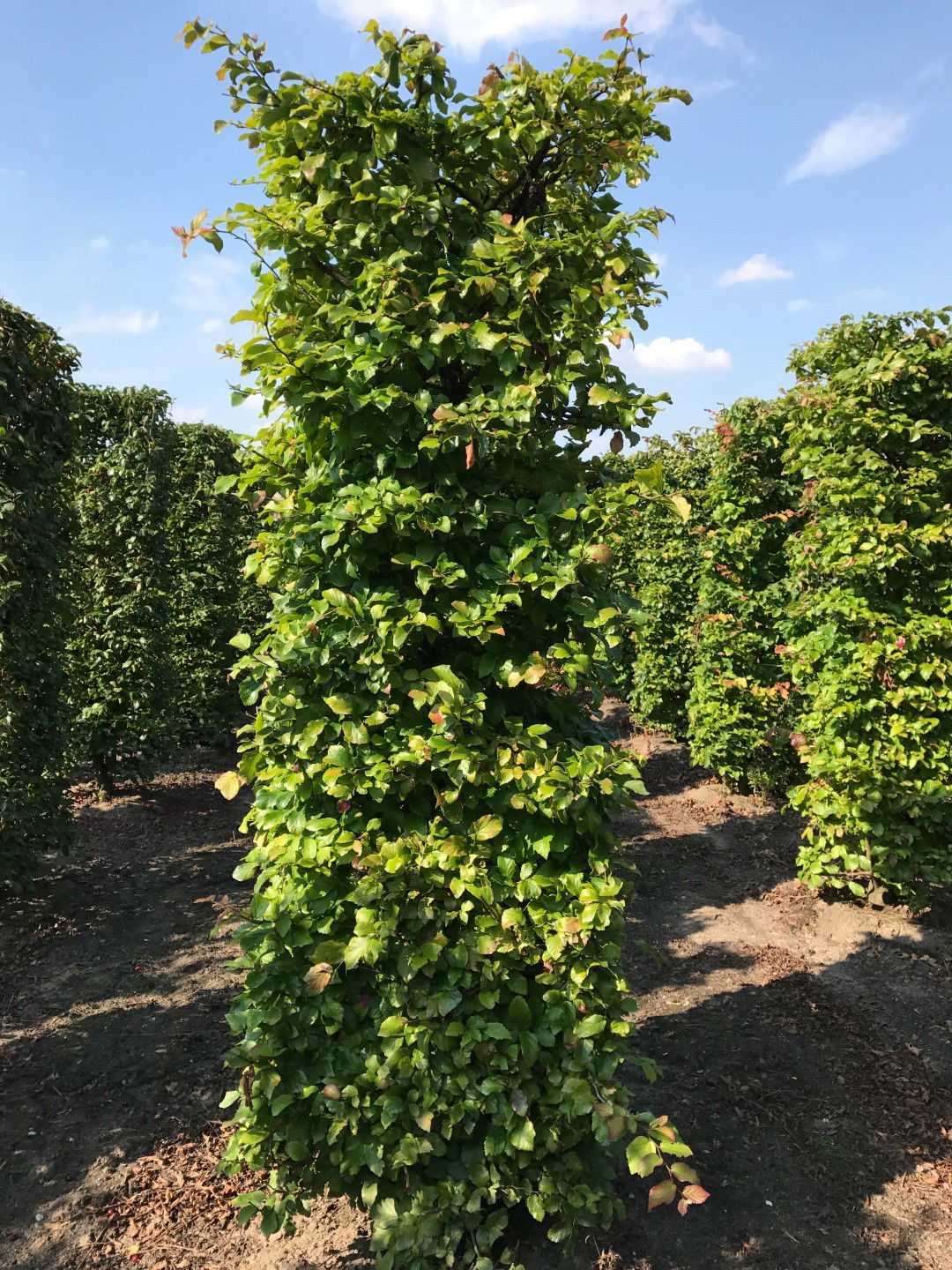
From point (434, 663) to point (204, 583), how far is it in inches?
415

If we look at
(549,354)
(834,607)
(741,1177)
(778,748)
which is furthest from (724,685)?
(549,354)

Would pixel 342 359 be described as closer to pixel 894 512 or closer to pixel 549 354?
pixel 549 354

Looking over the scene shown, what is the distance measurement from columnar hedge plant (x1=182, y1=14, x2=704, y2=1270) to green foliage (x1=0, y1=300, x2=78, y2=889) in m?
3.99

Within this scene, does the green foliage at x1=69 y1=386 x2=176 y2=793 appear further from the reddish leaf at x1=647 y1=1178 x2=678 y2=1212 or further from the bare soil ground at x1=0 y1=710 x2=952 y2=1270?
the reddish leaf at x1=647 y1=1178 x2=678 y2=1212

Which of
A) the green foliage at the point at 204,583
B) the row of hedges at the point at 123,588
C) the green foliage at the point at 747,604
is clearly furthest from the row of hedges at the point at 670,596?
the row of hedges at the point at 123,588

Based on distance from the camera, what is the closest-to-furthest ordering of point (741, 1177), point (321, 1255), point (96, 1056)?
point (321, 1255) → point (741, 1177) → point (96, 1056)

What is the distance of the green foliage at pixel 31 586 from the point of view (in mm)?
6137

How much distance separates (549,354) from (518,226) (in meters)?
0.49

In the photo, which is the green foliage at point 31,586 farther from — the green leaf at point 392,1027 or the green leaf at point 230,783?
the green leaf at point 392,1027

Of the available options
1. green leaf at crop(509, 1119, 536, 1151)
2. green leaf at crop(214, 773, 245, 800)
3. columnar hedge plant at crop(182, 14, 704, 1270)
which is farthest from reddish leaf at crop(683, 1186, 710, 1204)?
green leaf at crop(214, 773, 245, 800)

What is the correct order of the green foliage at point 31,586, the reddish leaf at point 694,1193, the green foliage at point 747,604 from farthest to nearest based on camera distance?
the green foliage at point 747,604 < the green foliage at point 31,586 < the reddish leaf at point 694,1193

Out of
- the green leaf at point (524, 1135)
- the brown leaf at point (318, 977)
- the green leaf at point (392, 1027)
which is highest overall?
the brown leaf at point (318, 977)

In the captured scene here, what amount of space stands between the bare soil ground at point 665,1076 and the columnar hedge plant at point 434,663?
0.60 metres

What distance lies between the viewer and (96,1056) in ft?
16.1
